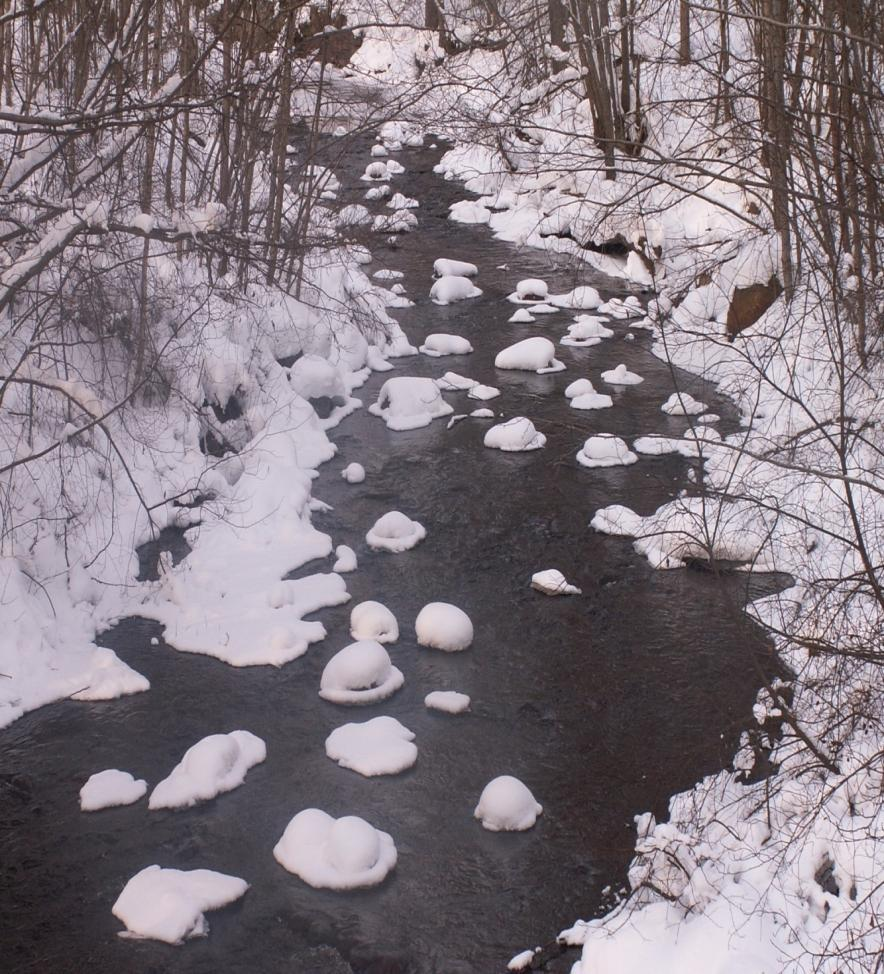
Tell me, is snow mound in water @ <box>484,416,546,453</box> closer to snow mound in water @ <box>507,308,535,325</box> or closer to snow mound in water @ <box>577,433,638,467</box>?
snow mound in water @ <box>577,433,638,467</box>

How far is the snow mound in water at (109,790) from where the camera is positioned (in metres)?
5.53

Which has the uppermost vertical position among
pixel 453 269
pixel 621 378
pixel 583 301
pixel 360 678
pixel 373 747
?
pixel 453 269

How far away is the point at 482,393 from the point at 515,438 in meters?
1.34

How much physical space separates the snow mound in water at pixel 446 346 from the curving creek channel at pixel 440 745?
9.87 feet

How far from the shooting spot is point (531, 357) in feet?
37.6

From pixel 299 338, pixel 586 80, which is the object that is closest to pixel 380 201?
pixel 586 80

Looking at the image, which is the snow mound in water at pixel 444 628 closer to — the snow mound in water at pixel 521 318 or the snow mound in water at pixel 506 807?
the snow mound in water at pixel 506 807

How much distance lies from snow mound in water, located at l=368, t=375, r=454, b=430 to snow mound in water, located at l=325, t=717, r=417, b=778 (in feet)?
15.4

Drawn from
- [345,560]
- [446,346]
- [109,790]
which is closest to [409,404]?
[446,346]

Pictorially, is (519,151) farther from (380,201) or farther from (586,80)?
(380,201)

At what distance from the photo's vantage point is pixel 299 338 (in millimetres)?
11094

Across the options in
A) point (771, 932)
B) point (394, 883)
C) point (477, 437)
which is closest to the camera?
point (771, 932)

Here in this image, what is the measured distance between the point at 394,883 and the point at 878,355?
126 inches

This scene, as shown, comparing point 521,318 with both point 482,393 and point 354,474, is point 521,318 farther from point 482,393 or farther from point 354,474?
point 354,474
